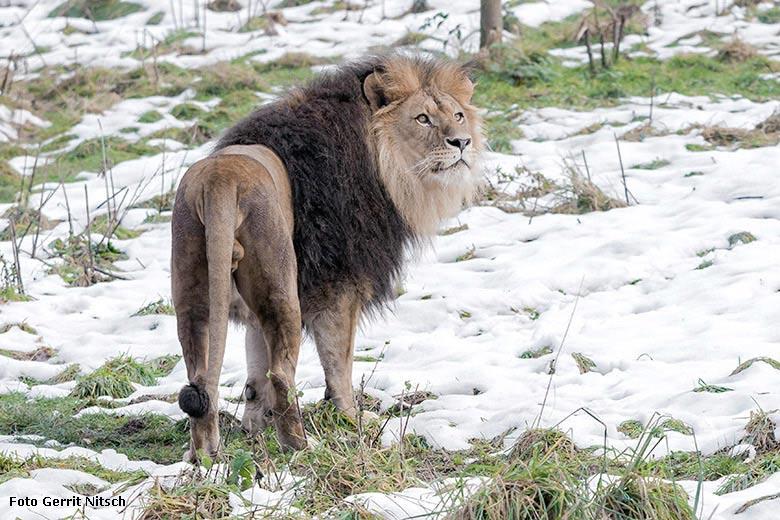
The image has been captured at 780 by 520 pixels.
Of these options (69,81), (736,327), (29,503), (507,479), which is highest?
(507,479)

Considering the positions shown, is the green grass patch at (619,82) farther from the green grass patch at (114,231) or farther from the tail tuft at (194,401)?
the tail tuft at (194,401)

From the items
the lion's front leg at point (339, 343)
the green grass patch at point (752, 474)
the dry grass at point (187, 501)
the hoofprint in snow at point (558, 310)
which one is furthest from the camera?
the lion's front leg at point (339, 343)

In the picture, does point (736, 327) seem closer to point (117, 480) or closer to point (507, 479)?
point (507, 479)

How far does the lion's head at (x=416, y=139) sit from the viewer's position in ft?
17.3

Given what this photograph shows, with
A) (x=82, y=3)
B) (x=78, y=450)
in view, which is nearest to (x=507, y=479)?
(x=78, y=450)

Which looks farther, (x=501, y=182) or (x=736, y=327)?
(x=501, y=182)

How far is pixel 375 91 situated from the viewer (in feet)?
17.5

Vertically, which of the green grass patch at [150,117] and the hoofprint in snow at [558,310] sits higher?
the hoofprint in snow at [558,310]

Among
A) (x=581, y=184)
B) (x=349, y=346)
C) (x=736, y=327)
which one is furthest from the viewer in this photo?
(x=581, y=184)

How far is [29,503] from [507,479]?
170 centimetres

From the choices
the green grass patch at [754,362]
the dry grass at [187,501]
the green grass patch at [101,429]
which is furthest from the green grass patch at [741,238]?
the dry grass at [187,501]

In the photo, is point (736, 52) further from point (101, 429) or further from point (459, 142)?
point (101, 429)

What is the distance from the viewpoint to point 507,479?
11.0 ft

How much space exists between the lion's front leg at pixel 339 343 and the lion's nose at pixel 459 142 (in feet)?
3.07
